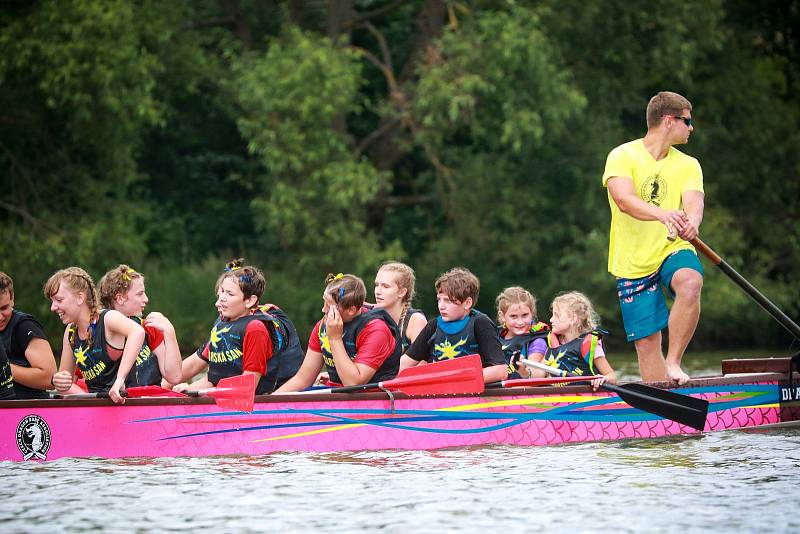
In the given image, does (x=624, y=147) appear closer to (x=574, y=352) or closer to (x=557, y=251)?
(x=574, y=352)

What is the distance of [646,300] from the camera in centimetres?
789

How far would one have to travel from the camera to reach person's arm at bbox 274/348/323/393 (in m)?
7.93

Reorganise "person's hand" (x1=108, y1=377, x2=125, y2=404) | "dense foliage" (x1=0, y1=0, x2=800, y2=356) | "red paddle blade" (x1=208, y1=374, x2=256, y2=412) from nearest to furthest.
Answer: "person's hand" (x1=108, y1=377, x2=125, y2=404) < "red paddle blade" (x1=208, y1=374, x2=256, y2=412) < "dense foliage" (x1=0, y1=0, x2=800, y2=356)

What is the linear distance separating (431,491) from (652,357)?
90.1 inches

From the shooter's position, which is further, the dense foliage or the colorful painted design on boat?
the dense foliage

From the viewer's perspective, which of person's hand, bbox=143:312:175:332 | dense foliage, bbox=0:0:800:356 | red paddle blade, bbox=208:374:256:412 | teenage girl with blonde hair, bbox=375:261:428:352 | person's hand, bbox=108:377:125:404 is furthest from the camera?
dense foliage, bbox=0:0:800:356

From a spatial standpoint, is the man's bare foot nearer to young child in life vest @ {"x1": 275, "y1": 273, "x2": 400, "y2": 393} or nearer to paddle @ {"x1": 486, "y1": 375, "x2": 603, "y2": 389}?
paddle @ {"x1": 486, "y1": 375, "x2": 603, "y2": 389}

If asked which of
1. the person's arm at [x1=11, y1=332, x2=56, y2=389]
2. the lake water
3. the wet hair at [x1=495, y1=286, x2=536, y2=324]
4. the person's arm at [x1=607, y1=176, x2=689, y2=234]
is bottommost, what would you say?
the lake water

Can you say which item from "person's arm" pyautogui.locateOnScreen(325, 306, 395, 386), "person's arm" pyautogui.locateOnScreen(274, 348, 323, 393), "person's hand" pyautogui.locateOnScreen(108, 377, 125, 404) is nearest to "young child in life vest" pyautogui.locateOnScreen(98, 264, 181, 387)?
"person's hand" pyautogui.locateOnScreen(108, 377, 125, 404)

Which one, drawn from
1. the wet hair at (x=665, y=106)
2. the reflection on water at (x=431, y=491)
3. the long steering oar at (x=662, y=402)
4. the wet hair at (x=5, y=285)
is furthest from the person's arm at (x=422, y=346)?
the wet hair at (x=5, y=285)

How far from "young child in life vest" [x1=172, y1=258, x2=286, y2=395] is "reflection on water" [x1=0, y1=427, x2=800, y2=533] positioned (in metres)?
0.60

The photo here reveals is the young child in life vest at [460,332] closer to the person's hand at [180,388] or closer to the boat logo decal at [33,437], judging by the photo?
the person's hand at [180,388]

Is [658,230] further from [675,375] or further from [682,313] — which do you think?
[675,375]

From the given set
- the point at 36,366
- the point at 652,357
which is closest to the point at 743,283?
the point at 652,357
